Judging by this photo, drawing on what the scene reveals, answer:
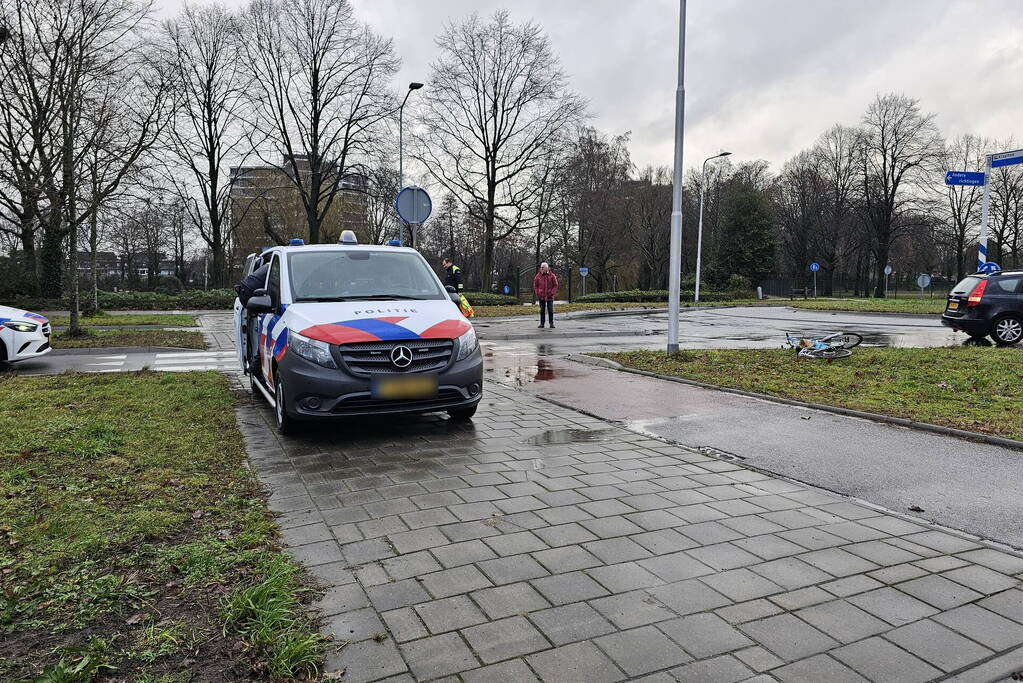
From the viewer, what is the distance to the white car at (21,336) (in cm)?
1080

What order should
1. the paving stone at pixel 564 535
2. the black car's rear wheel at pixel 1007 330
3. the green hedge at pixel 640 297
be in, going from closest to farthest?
the paving stone at pixel 564 535 < the black car's rear wheel at pixel 1007 330 < the green hedge at pixel 640 297

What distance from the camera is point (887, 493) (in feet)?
16.0

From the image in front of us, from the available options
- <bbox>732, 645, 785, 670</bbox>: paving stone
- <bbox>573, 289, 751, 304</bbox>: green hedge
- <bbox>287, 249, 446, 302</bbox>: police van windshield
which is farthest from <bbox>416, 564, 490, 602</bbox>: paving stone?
<bbox>573, 289, 751, 304</bbox>: green hedge

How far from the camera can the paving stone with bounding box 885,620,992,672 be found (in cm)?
271

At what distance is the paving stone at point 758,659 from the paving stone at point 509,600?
839 mm

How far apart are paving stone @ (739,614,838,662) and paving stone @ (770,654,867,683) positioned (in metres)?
0.05

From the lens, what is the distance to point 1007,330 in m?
14.1

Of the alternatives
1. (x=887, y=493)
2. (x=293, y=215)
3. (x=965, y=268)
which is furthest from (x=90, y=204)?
(x=965, y=268)

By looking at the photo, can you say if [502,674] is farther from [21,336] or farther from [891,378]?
[21,336]

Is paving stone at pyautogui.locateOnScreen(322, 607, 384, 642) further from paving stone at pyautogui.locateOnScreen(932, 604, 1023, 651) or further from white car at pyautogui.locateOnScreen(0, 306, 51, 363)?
white car at pyautogui.locateOnScreen(0, 306, 51, 363)

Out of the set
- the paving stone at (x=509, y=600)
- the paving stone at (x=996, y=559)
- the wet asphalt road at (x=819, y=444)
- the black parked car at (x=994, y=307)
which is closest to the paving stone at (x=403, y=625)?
the paving stone at (x=509, y=600)

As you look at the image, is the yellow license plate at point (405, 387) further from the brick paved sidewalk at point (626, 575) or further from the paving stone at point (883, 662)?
the paving stone at point (883, 662)

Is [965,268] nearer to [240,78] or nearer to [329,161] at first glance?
[329,161]

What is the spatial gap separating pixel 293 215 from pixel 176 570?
157ft
